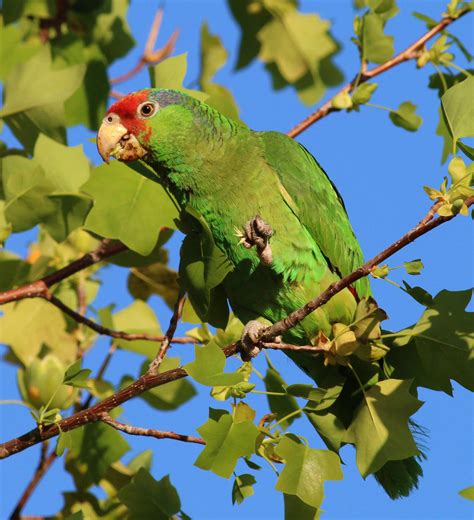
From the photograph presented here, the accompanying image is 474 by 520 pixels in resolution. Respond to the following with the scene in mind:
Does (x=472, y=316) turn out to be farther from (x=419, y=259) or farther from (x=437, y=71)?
(x=437, y=71)

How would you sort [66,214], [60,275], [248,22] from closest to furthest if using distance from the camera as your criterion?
1. [66,214]
2. [60,275]
3. [248,22]

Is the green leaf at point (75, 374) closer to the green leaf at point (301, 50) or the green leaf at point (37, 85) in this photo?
the green leaf at point (37, 85)

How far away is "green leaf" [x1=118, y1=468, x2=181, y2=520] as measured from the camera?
3094 millimetres

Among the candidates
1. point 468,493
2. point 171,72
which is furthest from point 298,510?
point 171,72

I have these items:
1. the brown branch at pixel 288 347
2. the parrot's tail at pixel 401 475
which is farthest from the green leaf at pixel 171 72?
the parrot's tail at pixel 401 475

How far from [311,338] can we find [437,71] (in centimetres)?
142

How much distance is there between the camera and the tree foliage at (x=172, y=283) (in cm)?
282

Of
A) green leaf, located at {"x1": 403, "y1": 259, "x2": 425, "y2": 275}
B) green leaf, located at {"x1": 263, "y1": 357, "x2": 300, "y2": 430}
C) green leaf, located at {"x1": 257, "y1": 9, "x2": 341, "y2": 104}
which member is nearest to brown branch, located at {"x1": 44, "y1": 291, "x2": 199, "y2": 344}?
green leaf, located at {"x1": 263, "y1": 357, "x2": 300, "y2": 430}

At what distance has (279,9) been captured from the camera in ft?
15.5

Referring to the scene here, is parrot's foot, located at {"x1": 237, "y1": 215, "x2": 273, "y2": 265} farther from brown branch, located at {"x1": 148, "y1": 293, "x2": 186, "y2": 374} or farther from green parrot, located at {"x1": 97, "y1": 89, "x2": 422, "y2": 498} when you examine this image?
brown branch, located at {"x1": 148, "y1": 293, "x2": 186, "y2": 374}

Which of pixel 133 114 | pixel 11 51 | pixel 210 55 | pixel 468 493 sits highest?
pixel 210 55

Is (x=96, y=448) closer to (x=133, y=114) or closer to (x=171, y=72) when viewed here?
(x=133, y=114)

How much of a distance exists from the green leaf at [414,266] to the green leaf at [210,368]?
2.18ft

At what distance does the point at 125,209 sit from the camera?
11.3 ft
